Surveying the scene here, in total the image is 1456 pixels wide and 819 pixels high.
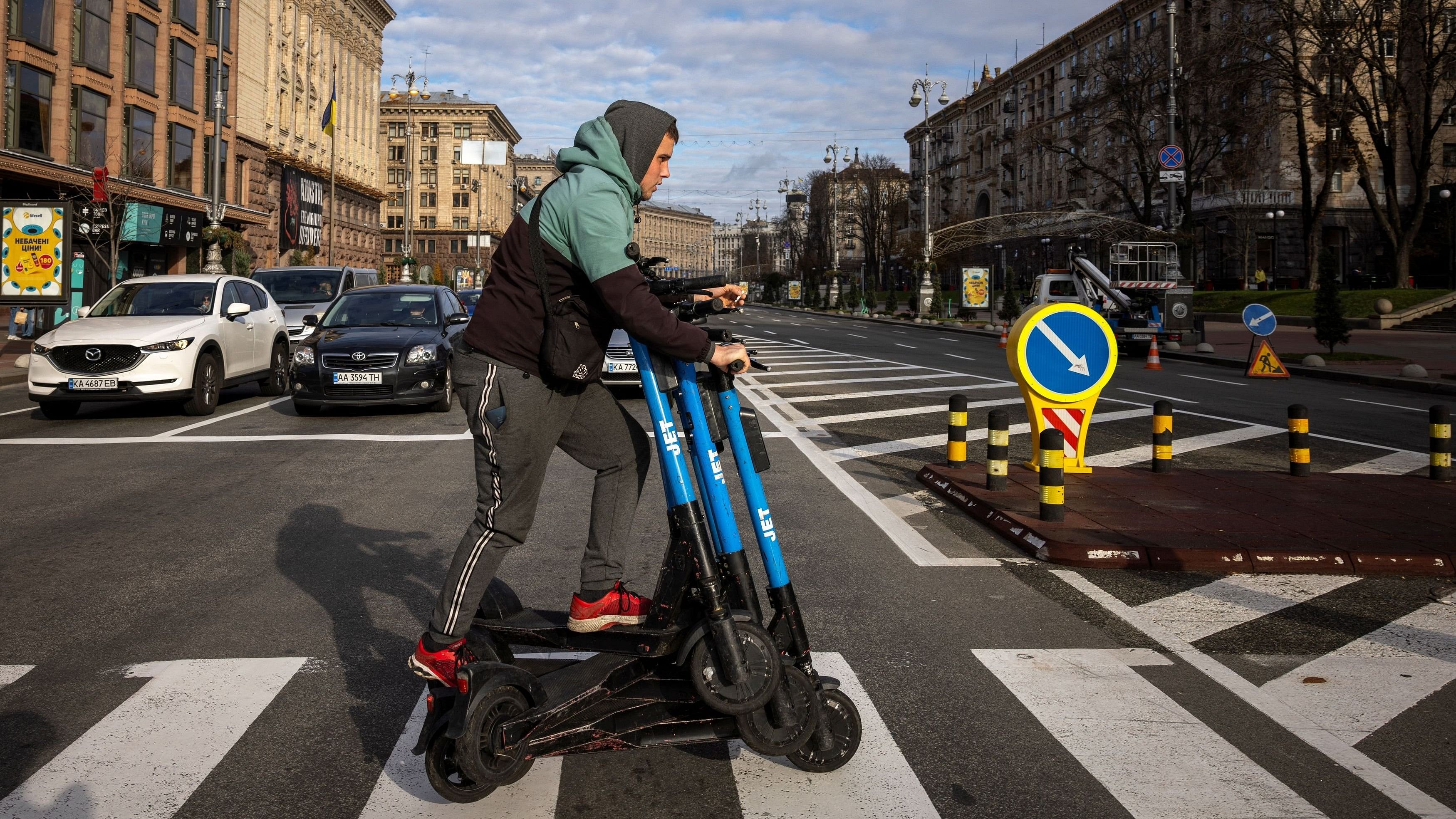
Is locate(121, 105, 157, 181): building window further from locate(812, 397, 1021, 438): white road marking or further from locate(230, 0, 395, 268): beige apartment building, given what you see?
locate(812, 397, 1021, 438): white road marking

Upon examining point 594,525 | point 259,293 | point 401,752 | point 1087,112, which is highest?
point 1087,112

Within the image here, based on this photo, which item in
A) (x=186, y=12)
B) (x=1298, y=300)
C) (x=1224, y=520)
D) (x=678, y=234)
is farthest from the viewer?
(x=678, y=234)

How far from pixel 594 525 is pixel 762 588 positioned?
2.10 m

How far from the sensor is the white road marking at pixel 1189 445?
33.0ft

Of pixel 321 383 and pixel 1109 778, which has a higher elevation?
pixel 321 383

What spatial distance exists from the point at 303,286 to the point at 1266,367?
58.0 ft

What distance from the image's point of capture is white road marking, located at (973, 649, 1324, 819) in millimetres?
3252

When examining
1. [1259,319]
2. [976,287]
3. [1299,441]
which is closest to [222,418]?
[1299,441]

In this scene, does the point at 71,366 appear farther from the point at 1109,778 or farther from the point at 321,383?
the point at 1109,778

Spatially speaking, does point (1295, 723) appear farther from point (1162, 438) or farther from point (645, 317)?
point (1162, 438)

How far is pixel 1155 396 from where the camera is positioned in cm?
1661

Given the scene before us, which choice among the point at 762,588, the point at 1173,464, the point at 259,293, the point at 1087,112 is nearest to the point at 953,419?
the point at 1173,464

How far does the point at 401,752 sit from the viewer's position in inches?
141

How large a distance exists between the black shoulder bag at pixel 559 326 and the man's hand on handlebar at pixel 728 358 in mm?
401
